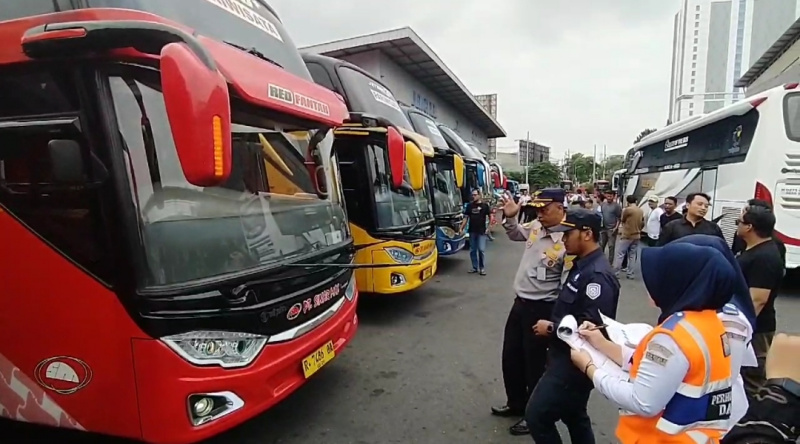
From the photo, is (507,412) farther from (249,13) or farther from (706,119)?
(706,119)

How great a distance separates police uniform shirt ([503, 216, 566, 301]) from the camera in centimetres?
331

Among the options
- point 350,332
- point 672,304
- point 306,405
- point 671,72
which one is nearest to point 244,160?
→ point 350,332

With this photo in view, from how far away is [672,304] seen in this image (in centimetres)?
173

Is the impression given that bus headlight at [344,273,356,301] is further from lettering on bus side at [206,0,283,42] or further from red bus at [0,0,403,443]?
lettering on bus side at [206,0,283,42]

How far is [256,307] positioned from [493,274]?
8000 mm

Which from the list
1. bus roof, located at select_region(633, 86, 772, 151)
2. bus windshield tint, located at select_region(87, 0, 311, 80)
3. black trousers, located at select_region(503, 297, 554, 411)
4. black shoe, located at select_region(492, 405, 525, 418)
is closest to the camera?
bus windshield tint, located at select_region(87, 0, 311, 80)

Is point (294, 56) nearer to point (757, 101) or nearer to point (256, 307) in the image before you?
point (256, 307)

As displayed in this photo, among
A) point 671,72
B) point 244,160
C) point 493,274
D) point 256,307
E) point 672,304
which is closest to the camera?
point 672,304

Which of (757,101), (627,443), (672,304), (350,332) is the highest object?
(757,101)

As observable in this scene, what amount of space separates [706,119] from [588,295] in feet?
34.4

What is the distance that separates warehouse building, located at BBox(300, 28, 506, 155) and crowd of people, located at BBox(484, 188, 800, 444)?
38.6ft

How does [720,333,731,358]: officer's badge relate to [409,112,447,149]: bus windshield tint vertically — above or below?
below

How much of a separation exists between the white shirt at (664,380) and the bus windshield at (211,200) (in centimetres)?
214

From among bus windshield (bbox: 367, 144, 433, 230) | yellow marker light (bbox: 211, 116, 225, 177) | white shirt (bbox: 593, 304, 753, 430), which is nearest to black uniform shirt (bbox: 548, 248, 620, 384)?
white shirt (bbox: 593, 304, 753, 430)
